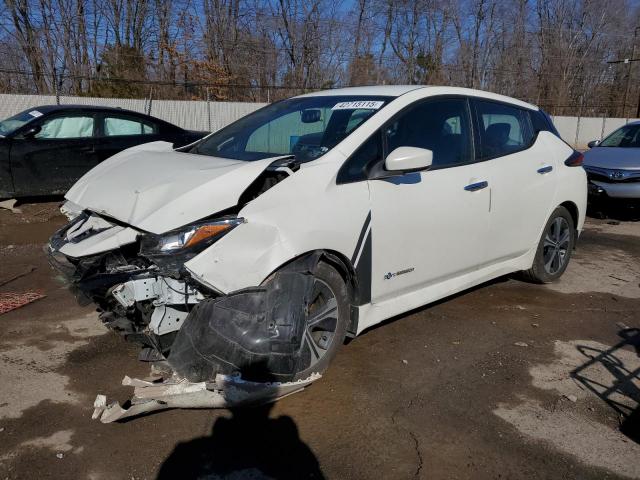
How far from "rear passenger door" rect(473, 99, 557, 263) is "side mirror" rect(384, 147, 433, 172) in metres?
1.02

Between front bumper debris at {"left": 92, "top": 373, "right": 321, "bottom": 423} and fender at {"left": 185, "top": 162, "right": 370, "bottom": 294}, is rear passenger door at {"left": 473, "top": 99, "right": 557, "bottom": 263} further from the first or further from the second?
front bumper debris at {"left": 92, "top": 373, "right": 321, "bottom": 423}

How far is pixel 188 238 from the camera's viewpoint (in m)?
2.91

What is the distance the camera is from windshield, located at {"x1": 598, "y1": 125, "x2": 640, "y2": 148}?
31.7 ft

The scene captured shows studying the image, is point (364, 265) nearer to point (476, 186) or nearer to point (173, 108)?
point (476, 186)

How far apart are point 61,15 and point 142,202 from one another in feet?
71.6

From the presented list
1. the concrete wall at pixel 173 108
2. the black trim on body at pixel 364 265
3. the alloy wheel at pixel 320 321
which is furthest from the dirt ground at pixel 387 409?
the concrete wall at pixel 173 108

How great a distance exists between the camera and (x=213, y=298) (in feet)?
9.52

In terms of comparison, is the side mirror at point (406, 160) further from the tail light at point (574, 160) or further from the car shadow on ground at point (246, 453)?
the tail light at point (574, 160)

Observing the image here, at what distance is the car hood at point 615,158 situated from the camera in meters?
8.70

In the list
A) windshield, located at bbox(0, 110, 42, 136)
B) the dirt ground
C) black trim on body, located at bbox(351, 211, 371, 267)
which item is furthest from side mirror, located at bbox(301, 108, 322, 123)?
windshield, located at bbox(0, 110, 42, 136)

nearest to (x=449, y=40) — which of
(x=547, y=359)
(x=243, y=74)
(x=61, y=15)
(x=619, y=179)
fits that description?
(x=243, y=74)

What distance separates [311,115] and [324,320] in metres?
1.65

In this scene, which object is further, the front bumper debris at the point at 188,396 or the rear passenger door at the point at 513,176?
the rear passenger door at the point at 513,176

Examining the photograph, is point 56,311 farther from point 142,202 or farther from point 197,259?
point 197,259
